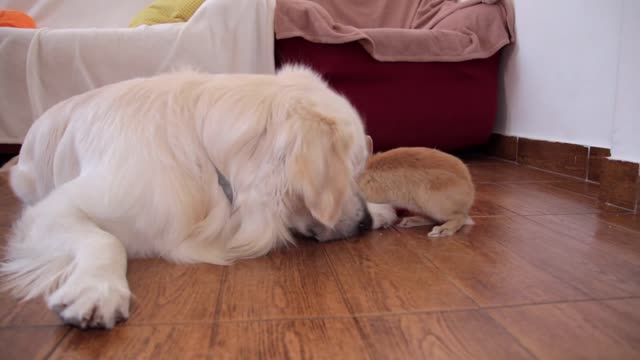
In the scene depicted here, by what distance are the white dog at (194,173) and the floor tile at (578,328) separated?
1.72 ft

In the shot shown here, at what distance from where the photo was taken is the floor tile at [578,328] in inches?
31.5

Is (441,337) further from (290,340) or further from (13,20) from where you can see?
(13,20)

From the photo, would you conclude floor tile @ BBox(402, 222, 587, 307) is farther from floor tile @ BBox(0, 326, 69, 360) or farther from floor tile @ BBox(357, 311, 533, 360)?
floor tile @ BBox(0, 326, 69, 360)

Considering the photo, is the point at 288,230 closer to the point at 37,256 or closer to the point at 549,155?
the point at 37,256

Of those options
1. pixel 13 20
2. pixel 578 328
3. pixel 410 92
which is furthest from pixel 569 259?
pixel 13 20

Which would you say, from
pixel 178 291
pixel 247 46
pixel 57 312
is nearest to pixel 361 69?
pixel 247 46

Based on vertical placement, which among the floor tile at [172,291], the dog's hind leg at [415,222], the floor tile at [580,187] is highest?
the floor tile at [580,187]

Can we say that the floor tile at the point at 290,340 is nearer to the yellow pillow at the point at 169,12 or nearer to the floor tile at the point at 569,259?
the floor tile at the point at 569,259

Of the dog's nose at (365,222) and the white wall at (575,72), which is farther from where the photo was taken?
the white wall at (575,72)

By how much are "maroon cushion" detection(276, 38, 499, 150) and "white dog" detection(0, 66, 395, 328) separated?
1545 mm

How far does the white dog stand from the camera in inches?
47.7

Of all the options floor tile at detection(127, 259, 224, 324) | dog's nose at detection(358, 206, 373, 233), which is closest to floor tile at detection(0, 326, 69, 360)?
floor tile at detection(127, 259, 224, 324)

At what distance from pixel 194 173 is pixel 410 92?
6.92 ft

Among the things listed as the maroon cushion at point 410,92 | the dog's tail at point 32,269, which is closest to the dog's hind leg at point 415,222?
the dog's tail at point 32,269
